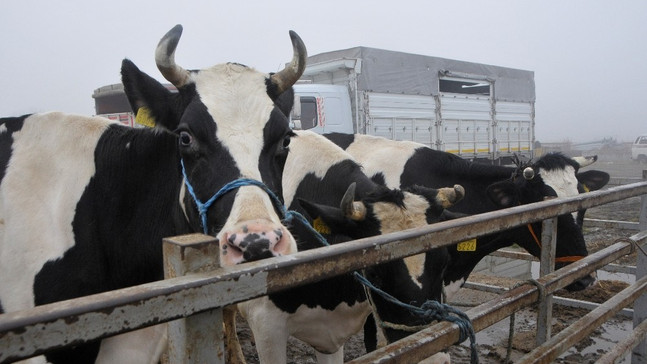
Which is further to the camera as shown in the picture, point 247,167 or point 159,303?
point 247,167

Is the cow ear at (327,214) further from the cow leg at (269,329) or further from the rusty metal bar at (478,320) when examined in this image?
the rusty metal bar at (478,320)

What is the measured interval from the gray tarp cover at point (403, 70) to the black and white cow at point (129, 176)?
8338 mm

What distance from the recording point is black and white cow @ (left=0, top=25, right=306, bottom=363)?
2.26m

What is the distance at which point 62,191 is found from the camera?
2.45 meters

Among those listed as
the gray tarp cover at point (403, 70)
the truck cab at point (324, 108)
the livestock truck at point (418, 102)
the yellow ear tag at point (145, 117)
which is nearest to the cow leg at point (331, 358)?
the yellow ear tag at point (145, 117)

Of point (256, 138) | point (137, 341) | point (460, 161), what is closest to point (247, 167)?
point (256, 138)

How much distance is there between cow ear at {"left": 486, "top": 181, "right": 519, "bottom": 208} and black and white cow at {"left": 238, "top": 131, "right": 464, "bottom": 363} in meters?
1.53

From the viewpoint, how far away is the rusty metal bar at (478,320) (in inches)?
57.9

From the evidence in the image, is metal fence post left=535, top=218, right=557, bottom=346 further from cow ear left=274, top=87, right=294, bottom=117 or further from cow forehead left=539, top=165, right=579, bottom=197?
cow forehead left=539, top=165, right=579, bottom=197

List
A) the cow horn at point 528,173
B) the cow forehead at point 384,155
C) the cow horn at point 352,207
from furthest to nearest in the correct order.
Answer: the cow forehead at point 384,155, the cow horn at point 528,173, the cow horn at point 352,207

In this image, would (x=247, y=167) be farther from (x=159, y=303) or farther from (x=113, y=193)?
(x=159, y=303)

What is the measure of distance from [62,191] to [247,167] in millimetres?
1058

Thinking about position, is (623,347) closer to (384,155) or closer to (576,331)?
(576,331)

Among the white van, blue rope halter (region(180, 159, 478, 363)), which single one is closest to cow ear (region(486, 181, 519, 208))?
blue rope halter (region(180, 159, 478, 363))
